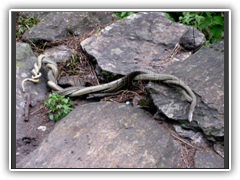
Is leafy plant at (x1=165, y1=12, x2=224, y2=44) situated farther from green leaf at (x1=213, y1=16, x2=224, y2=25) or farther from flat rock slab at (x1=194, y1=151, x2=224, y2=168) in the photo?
flat rock slab at (x1=194, y1=151, x2=224, y2=168)

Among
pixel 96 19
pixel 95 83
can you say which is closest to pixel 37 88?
pixel 95 83

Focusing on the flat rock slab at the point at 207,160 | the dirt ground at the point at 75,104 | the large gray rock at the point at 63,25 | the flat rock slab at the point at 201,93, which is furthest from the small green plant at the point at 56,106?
the large gray rock at the point at 63,25

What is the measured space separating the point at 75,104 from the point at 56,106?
0.43 metres

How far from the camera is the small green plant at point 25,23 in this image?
17.3 feet

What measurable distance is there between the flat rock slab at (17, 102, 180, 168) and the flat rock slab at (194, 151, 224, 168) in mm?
228

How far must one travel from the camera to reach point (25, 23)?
5418 millimetres

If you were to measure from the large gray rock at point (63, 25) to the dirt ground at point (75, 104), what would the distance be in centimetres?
16

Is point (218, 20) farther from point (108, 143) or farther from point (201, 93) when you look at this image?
point (108, 143)

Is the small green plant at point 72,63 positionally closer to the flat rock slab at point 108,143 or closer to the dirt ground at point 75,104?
the dirt ground at point 75,104

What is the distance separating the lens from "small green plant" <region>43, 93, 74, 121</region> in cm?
329

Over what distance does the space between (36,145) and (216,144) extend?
2437 millimetres

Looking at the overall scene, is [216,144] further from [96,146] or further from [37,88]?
[37,88]

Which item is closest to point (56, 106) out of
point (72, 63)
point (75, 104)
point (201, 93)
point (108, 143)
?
point (75, 104)

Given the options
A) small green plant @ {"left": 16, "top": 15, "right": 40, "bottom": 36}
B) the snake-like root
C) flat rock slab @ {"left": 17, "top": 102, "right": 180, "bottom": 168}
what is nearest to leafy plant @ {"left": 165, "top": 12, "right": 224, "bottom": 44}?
the snake-like root
